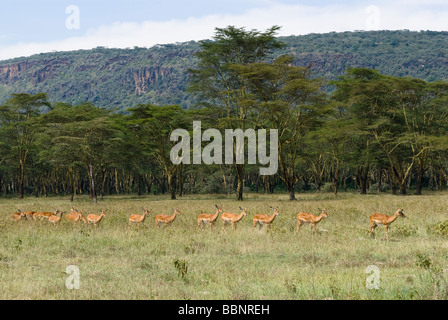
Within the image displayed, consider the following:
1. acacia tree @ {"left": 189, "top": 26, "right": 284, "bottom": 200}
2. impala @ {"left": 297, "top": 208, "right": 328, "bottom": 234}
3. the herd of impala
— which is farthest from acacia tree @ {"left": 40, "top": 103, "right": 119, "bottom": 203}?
impala @ {"left": 297, "top": 208, "right": 328, "bottom": 234}

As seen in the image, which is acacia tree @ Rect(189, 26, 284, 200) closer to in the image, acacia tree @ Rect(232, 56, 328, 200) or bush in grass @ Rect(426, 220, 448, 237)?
acacia tree @ Rect(232, 56, 328, 200)

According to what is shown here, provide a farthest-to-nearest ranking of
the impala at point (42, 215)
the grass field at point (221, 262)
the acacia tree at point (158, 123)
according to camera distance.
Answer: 1. the acacia tree at point (158, 123)
2. the impala at point (42, 215)
3. the grass field at point (221, 262)

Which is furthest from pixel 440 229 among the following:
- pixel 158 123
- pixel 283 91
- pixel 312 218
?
pixel 158 123

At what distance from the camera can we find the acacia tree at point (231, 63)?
3766 centimetres

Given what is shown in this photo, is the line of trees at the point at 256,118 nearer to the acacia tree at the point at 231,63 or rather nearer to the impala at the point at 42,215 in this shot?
the acacia tree at the point at 231,63

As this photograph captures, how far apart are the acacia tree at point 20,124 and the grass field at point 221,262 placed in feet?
118

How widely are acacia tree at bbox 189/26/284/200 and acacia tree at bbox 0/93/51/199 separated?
2064cm

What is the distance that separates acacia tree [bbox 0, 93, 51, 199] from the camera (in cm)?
5059

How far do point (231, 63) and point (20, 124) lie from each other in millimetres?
26417

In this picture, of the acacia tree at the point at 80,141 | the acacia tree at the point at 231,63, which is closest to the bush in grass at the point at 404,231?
the acacia tree at the point at 231,63

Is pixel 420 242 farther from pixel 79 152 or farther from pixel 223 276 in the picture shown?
pixel 79 152

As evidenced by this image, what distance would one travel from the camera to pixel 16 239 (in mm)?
14273

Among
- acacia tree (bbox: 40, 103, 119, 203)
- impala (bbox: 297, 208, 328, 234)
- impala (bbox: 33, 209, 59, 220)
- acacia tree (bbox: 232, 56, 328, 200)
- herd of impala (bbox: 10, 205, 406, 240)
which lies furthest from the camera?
acacia tree (bbox: 40, 103, 119, 203)
